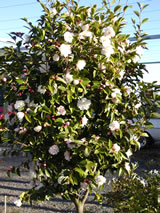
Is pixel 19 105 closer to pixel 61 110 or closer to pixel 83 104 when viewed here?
pixel 61 110

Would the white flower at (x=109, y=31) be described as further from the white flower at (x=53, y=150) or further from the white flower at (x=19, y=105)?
the white flower at (x=53, y=150)

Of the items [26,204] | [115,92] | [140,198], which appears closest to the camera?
[115,92]

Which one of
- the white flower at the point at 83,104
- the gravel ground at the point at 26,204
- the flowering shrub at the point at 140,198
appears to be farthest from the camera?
the gravel ground at the point at 26,204

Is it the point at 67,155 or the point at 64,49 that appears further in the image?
the point at 67,155

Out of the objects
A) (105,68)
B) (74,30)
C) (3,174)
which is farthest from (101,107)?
(3,174)

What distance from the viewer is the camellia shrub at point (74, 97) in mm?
2146

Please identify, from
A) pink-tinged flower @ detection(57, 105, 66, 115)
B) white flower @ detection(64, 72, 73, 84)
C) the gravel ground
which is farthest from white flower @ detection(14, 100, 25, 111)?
the gravel ground

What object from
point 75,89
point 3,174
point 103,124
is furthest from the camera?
point 3,174

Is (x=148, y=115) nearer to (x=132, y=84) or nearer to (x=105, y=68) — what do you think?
(x=132, y=84)

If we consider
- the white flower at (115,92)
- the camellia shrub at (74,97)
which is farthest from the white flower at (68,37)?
the white flower at (115,92)

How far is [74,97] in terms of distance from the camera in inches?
85.2

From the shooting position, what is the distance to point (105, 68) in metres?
2.24

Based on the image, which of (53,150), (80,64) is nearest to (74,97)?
(80,64)

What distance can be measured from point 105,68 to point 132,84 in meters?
0.48
